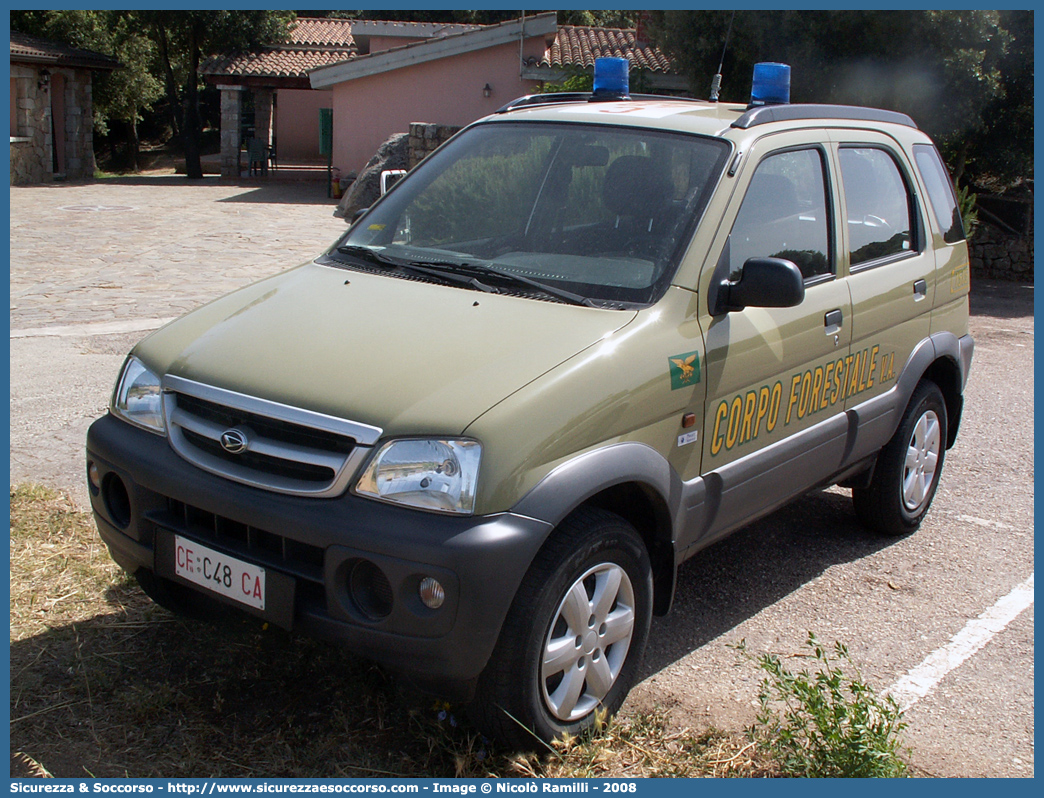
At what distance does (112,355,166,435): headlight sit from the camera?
306cm

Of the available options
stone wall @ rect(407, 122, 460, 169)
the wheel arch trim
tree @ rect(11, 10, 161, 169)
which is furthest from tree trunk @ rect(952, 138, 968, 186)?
tree @ rect(11, 10, 161, 169)

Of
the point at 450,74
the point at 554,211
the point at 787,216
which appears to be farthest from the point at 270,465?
the point at 450,74

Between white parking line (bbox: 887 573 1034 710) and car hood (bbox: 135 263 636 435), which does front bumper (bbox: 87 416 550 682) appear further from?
white parking line (bbox: 887 573 1034 710)

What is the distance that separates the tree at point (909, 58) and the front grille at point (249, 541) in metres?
13.1

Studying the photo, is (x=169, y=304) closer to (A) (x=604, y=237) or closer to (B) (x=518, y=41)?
(A) (x=604, y=237)

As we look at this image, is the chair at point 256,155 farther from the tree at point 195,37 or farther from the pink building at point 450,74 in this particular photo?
the pink building at point 450,74

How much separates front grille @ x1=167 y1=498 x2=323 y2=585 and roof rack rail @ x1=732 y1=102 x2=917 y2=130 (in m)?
2.19

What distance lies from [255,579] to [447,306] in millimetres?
1042

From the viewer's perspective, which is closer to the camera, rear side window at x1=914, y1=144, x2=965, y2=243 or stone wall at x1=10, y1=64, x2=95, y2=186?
rear side window at x1=914, y1=144, x2=965, y2=243

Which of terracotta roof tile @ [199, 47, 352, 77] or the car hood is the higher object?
terracotta roof tile @ [199, 47, 352, 77]

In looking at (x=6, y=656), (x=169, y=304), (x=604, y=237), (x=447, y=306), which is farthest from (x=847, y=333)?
(x=169, y=304)

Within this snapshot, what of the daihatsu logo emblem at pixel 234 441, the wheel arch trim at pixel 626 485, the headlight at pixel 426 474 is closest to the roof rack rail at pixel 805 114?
the wheel arch trim at pixel 626 485

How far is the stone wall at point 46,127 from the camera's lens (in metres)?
24.4

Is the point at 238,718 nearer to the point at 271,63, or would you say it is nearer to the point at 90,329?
the point at 90,329
